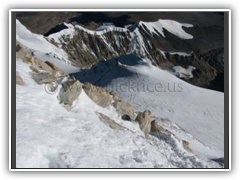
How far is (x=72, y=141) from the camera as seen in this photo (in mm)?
4340

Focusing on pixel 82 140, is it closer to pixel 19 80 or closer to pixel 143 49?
pixel 19 80

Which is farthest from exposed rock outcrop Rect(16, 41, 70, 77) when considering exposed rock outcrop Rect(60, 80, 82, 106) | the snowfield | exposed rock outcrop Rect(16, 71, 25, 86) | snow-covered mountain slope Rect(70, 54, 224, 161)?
snow-covered mountain slope Rect(70, 54, 224, 161)

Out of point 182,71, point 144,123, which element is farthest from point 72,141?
point 182,71

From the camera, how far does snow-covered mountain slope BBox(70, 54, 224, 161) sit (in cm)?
1207

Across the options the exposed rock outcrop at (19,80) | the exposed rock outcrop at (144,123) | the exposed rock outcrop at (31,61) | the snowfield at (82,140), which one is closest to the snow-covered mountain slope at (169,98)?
the snowfield at (82,140)

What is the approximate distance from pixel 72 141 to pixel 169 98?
1279 centimetres

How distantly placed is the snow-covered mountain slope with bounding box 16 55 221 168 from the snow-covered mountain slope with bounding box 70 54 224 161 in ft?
17.0

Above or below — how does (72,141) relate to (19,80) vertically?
below

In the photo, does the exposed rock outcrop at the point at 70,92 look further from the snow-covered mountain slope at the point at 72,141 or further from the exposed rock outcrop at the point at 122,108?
the exposed rock outcrop at the point at 122,108

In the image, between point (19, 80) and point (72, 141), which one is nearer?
point (72, 141)

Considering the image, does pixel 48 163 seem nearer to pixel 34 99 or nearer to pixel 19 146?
pixel 19 146

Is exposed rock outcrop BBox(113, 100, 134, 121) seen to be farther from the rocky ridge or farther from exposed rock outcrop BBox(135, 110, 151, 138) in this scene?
the rocky ridge

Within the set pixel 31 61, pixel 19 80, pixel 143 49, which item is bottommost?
pixel 19 80

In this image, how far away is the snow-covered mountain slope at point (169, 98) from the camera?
12.1 meters
